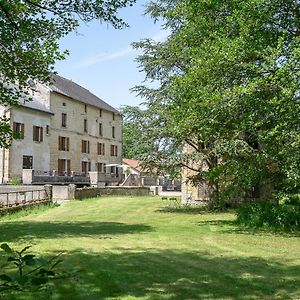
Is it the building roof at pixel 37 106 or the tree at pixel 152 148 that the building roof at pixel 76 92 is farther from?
the tree at pixel 152 148

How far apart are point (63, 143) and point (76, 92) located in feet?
28.5

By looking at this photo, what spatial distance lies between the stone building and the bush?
28.9m

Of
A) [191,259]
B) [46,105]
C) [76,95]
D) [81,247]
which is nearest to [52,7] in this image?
[81,247]

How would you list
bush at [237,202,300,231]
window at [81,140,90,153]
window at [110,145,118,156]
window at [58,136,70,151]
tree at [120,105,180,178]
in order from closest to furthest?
bush at [237,202,300,231], tree at [120,105,180,178], window at [58,136,70,151], window at [81,140,90,153], window at [110,145,118,156]

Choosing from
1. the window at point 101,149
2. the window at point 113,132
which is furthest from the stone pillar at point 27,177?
the window at point 113,132

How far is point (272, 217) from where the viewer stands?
18906 millimetres

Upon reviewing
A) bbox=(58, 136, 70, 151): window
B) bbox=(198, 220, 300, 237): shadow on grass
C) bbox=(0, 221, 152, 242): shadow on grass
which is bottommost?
bbox=(198, 220, 300, 237): shadow on grass

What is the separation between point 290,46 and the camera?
Answer: 15312mm

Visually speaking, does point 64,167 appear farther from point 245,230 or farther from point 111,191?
point 245,230

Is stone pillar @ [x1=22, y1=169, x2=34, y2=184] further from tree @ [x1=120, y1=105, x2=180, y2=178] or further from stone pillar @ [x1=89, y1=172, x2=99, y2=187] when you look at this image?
tree @ [x1=120, y1=105, x2=180, y2=178]

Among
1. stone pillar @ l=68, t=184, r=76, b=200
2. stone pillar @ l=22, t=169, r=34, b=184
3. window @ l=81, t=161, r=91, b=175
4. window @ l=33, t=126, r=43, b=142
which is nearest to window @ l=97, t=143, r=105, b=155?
window @ l=81, t=161, r=91, b=175

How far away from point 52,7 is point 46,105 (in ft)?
139

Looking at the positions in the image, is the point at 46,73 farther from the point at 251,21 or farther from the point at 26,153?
the point at 26,153

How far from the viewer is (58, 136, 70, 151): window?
56.6 m
